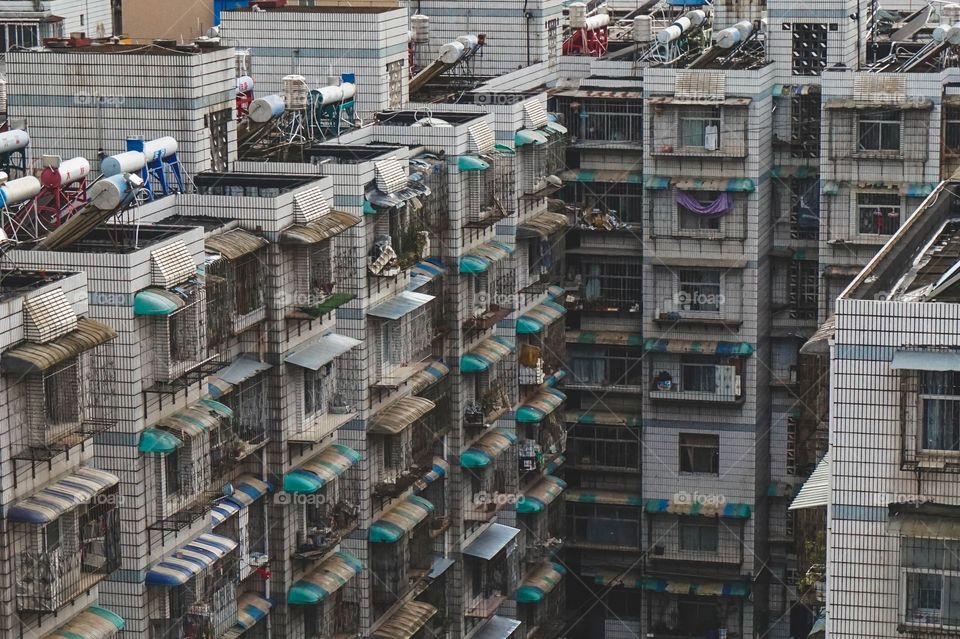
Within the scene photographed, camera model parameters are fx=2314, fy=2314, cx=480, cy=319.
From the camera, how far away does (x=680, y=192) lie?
75.9 meters

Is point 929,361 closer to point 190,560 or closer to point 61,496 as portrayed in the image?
point 61,496

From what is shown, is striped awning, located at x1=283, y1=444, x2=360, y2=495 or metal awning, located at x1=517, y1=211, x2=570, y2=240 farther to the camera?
metal awning, located at x1=517, y1=211, x2=570, y2=240

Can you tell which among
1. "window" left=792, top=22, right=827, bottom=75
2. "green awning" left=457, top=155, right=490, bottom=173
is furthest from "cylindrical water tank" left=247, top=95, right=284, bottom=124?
"window" left=792, top=22, right=827, bottom=75

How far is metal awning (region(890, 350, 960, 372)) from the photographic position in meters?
39.3

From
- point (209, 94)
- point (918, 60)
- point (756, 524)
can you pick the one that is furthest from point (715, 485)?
point (209, 94)

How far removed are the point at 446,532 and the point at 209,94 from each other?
51.1ft

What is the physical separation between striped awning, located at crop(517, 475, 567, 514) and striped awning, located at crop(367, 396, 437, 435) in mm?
10058

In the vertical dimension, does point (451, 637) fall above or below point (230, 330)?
below

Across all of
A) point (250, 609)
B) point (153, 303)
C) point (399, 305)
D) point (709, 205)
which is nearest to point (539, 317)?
point (709, 205)

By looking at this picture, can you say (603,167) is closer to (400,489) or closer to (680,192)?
(680,192)

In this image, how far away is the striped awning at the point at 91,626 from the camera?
44125 millimetres

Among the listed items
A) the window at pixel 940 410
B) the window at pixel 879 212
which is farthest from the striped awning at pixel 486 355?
the window at pixel 940 410

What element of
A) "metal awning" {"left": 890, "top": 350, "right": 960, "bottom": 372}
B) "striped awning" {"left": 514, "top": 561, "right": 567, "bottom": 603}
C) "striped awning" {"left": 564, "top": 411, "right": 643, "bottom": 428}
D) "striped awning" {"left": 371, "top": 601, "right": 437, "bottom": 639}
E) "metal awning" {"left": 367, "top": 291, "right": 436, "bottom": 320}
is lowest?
"striped awning" {"left": 514, "top": 561, "right": 567, "bottom": 603}

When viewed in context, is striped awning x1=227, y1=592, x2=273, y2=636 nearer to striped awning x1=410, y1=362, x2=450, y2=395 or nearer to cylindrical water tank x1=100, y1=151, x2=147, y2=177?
striped awning x1=410, y1=362, x2=450, y2=395
